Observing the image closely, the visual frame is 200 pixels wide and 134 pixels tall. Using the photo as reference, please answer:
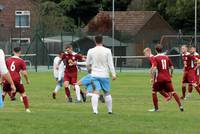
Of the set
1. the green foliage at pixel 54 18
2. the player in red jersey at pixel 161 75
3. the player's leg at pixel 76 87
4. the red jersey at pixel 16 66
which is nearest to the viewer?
the player in red jersey at pixel 161 75

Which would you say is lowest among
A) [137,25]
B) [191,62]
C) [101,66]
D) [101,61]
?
[191,62]

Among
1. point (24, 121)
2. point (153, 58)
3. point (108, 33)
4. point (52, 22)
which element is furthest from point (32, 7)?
point (24, 121)

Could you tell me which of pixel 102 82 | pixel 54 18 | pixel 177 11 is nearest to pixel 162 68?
pixel 102 82

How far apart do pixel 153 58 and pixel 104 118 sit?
172 inches

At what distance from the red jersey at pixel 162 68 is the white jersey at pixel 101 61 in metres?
2.36

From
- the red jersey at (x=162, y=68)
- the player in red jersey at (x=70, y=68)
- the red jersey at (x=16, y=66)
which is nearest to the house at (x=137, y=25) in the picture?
the player in red jersey at (x=70, y=68)

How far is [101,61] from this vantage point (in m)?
18.2

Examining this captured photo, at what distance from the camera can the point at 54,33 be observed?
Answer: 71750 millimetres

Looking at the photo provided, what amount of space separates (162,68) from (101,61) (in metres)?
2.70

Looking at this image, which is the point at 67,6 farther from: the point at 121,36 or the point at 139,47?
the point at 139,47

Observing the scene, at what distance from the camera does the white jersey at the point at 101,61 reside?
18.2 metres

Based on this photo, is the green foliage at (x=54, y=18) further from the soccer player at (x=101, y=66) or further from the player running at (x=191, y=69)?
the soccer player at (x=101, y=66)

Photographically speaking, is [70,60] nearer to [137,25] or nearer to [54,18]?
[54,18]

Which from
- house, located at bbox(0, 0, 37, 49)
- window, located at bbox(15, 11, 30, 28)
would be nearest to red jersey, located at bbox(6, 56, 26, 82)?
house, located at bbox(0, 0, 37, 49)
